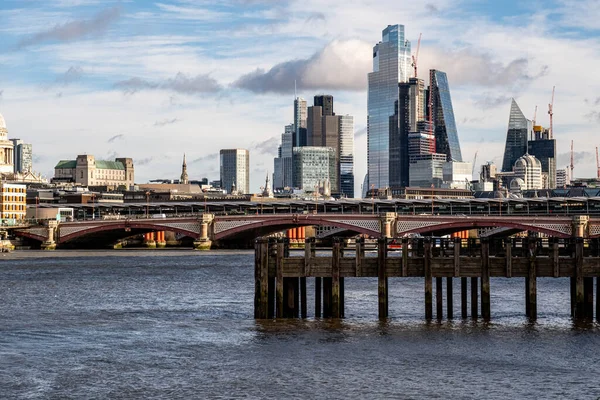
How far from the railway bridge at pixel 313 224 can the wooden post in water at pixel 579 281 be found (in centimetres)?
8805

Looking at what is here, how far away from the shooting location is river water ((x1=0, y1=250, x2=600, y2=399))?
46656mm

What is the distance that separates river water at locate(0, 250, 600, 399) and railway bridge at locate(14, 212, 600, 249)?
70.2 metres

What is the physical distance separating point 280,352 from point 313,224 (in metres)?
110

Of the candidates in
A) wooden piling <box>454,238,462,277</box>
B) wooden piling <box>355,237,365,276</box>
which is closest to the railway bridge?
wooden piling <box>454,238,462,277</box>

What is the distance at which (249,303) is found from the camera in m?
78.8

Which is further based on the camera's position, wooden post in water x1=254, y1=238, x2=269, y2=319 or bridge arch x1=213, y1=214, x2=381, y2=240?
bridge arch x1=213, y1=214, x2=381, y2=240

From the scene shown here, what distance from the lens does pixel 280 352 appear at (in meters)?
54.0

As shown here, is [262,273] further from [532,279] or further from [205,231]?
[205,231]

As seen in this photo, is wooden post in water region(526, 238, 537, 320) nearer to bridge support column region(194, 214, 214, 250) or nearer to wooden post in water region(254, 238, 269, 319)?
wooden post in water region(254, 238, 269, 319)

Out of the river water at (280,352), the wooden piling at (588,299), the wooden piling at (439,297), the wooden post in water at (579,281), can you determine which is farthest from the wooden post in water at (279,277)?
the wooden piling at (588,299)

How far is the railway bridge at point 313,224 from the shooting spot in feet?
500

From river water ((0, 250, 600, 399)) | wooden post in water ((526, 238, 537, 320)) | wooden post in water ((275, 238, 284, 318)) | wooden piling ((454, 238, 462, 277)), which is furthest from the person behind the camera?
wooden post in water ((275, 238, 284, 318))

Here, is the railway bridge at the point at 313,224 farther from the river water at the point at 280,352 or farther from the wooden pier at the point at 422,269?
the wooden pier at the point at 422,269

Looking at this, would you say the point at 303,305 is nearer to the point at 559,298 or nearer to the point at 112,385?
the point at 112,385
